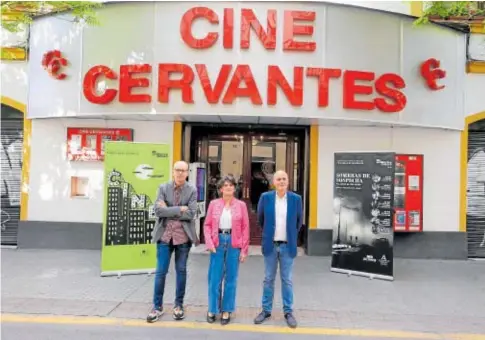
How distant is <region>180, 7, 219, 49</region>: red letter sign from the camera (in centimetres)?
784

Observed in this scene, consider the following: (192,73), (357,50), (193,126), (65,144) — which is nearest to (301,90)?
(357,50)

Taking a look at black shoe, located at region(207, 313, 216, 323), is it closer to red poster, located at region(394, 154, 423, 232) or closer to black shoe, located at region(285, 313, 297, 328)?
black shoe, located at region(285, 313, 297, 328)

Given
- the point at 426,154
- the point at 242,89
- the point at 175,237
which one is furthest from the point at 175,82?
the point at 426,154

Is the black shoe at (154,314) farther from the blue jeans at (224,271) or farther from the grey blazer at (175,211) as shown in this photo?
the grey blazer at (175,211)

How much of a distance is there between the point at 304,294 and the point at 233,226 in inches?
77.9

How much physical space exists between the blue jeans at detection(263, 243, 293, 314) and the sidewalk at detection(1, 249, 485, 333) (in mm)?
228

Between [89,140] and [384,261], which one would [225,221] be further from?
[89,140]

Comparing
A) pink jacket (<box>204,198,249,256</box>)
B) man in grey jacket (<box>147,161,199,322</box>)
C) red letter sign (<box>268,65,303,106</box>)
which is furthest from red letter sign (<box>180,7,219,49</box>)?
pink jacket (<box>204,198,249,256</box>)

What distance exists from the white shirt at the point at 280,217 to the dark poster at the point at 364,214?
2.65 meters

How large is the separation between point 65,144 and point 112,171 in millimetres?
2931

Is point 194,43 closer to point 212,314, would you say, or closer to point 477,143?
point 212,314

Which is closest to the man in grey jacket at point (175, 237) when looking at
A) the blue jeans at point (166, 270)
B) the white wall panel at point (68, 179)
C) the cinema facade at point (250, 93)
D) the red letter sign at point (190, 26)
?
the blue jeans at point (166, 270)

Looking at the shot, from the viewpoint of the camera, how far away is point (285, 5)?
796cm

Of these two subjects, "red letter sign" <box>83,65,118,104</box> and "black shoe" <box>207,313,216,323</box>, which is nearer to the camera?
"black shoe" <box>207,313,216,323</box>
